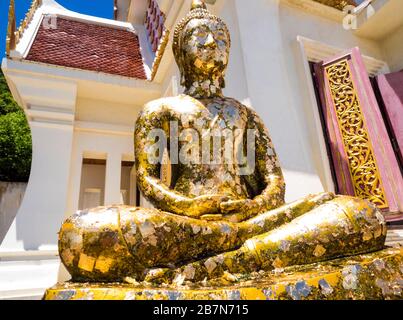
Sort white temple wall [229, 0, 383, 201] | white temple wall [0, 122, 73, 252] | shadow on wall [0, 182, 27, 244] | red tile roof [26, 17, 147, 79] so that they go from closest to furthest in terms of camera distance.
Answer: white temple wall [229, 0, 383, 201] → white temple wall [0, 122, 73, 252] → red tile roof [26, 17, 147, 79] → shadow on wall [0, 182, 27, 244]

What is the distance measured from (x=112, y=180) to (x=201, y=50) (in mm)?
2696

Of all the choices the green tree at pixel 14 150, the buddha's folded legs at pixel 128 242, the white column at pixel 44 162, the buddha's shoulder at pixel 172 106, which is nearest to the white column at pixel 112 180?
the white column at pixel 44 162

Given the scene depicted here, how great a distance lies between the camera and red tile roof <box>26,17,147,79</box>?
156 inches

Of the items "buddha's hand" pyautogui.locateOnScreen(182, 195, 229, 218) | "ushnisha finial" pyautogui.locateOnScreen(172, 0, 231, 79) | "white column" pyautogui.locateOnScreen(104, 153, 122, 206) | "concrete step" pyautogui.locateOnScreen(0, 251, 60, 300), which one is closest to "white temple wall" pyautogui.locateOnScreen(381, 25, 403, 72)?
"ushnisha finial" pyautogui.locateOnScreen(172, 0, 231, 79)

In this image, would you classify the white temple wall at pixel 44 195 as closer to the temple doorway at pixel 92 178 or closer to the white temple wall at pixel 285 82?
the white temple wall at pixel 285 82

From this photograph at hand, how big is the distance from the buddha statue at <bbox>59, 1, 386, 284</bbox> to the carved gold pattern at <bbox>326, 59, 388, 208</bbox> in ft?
4.64

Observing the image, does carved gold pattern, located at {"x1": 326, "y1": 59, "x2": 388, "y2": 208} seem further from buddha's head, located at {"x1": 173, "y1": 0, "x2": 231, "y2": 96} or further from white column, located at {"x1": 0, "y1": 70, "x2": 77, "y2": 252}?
white column, located at {"x1": 0, "y1": 70, "x2": 77, "y2": 252}

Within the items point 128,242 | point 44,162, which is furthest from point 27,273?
point 128,242

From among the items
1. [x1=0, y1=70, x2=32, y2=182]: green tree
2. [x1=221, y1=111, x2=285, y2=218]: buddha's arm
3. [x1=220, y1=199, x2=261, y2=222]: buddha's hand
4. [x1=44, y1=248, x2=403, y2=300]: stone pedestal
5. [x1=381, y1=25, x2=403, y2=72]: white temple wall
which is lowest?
[x1=44, y1=248, x2=403, y2=300]: stone pedestal

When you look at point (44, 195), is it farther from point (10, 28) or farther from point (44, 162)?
point (10, 28)

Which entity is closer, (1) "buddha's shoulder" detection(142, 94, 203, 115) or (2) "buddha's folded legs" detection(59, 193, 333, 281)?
(2) "buddha's folded legs" detection(59, 193, 333, 281)

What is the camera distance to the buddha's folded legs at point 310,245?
1.04 metres

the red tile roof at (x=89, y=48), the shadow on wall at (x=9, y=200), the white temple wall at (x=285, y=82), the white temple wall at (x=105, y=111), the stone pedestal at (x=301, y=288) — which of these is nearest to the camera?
the stone pedestal at (x=301, y=288)

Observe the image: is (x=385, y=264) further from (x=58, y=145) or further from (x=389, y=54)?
(x=389, y=54)
